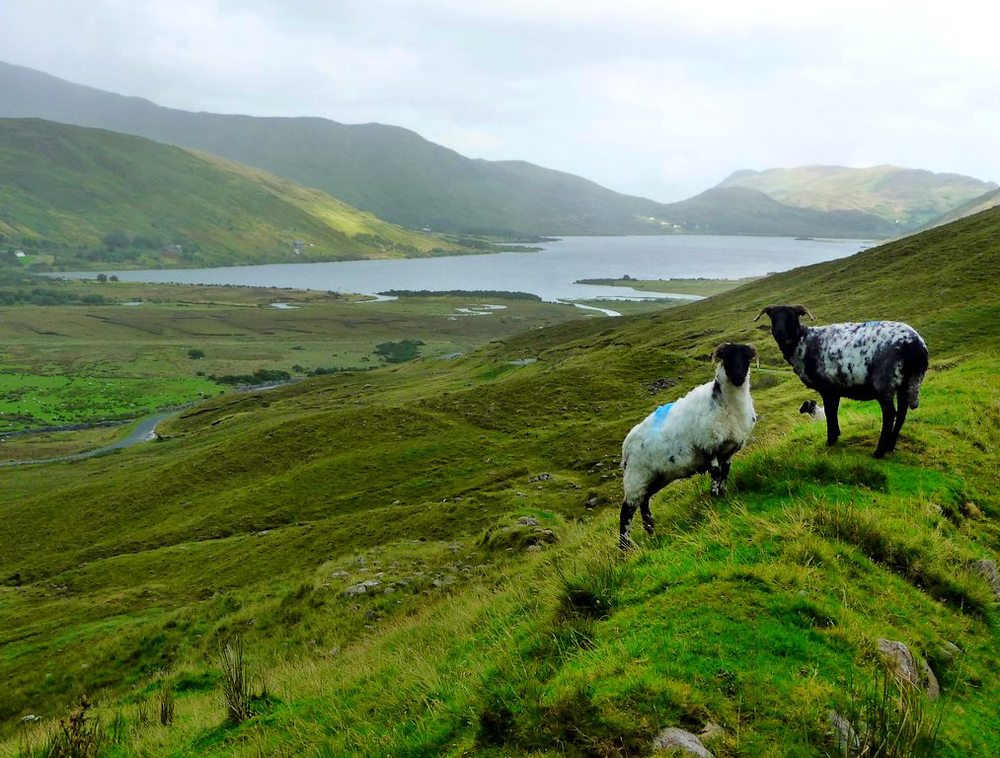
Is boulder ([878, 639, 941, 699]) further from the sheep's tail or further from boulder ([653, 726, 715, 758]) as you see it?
the sheep's tail

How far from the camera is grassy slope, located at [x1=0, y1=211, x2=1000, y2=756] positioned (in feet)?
19.6

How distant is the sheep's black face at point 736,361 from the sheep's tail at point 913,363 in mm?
2925

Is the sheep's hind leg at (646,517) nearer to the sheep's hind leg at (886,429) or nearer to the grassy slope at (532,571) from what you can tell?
the grassy slope at (532,571)

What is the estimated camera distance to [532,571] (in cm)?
1367

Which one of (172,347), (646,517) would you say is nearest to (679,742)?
(646,517)

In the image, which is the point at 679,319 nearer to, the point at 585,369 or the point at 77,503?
the point at 585,369

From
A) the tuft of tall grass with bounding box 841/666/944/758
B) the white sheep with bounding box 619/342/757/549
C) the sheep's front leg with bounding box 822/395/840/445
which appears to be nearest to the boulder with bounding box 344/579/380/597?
the white sheep with bounding box 619/342/757/549

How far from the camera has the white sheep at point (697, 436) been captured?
11070 mm

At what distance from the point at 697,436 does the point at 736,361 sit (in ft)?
4.97

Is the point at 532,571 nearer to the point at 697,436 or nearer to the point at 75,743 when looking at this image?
the point at 697,436

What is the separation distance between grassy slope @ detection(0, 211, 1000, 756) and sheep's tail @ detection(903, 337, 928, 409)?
133 cm

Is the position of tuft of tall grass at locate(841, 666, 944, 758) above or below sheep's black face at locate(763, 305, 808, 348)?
below

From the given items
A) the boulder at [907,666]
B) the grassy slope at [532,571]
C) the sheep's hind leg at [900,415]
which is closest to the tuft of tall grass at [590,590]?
the grassy slope at [532,571]

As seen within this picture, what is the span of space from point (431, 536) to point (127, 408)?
101m
